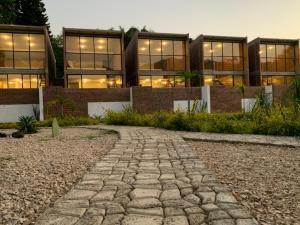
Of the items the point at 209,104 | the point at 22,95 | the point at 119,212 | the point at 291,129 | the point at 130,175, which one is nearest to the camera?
the point at 119,212

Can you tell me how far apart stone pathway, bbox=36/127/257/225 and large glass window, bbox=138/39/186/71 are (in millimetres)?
26004

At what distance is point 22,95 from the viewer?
23.3 meters

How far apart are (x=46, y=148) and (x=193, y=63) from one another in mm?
29003

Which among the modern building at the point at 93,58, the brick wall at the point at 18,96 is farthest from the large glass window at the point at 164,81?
the brick wall at the point at 18,96

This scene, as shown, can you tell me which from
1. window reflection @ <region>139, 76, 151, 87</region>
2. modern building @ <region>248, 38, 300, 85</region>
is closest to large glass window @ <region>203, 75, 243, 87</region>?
modern building @ <region>248, 38, 300, 85</region>

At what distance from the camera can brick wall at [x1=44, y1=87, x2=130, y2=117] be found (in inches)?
901

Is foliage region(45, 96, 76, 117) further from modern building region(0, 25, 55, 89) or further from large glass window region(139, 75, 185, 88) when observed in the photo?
large glass window region(139, 75, 185, 88)

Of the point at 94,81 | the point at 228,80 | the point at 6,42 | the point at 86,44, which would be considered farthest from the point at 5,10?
the point at 228,80

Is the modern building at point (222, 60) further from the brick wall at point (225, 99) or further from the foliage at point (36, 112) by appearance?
the foliage at point (36, 112)

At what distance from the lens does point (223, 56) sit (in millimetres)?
34031

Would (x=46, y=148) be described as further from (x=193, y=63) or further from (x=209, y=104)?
(x=193, y=63)

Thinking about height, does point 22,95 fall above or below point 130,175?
above

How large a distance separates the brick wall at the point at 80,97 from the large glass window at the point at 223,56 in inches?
477

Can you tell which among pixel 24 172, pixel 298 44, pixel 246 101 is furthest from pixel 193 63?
pixel 24 172
